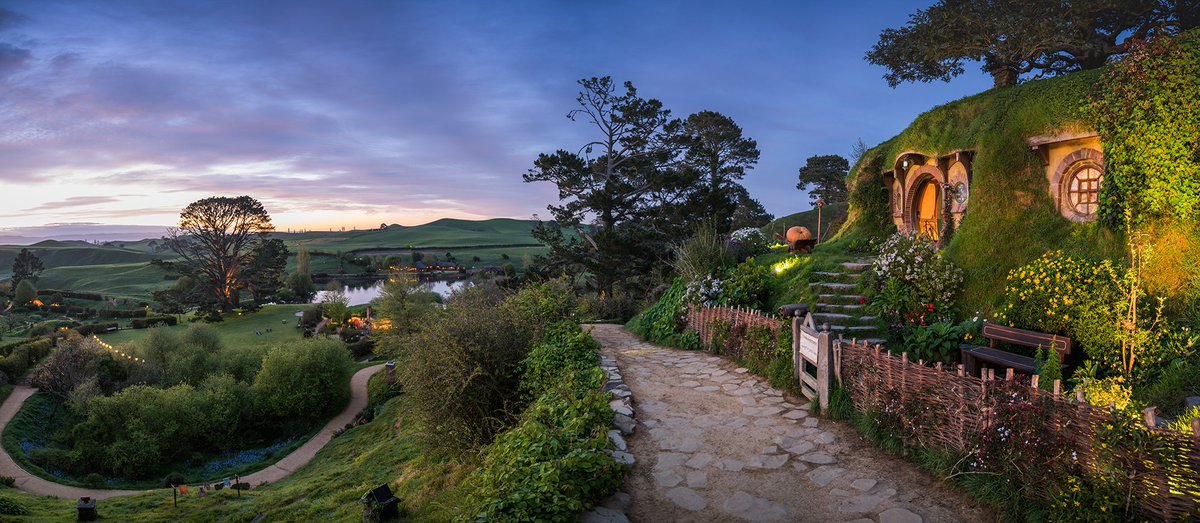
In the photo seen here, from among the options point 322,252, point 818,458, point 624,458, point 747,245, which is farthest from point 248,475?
point 322,252

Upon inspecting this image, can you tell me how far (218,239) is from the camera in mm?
45875

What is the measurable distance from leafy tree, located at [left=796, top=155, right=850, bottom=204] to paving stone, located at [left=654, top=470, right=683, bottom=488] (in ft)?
101

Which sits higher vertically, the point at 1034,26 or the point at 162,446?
the point at 1034,26

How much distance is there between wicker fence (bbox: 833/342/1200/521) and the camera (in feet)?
9.67

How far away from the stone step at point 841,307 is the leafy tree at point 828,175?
23.7 meters

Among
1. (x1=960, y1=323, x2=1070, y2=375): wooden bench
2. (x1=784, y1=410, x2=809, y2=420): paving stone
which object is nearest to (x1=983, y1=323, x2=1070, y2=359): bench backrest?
(x1=960, y1=323, x2=1070, y2=375): wooden bench

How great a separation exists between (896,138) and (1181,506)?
13.4m

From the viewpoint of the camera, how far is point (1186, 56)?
7.18 meters

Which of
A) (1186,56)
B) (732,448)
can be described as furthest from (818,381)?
(1186,56)

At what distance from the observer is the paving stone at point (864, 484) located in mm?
4023

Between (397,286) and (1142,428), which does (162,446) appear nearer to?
(397,286)

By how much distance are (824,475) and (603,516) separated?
1.86 meters

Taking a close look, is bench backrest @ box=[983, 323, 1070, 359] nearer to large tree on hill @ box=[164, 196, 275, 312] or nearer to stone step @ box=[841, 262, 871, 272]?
stone step @ box=[841, 262, 871, 272]

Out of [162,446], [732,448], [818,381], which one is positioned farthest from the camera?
[162,446]
